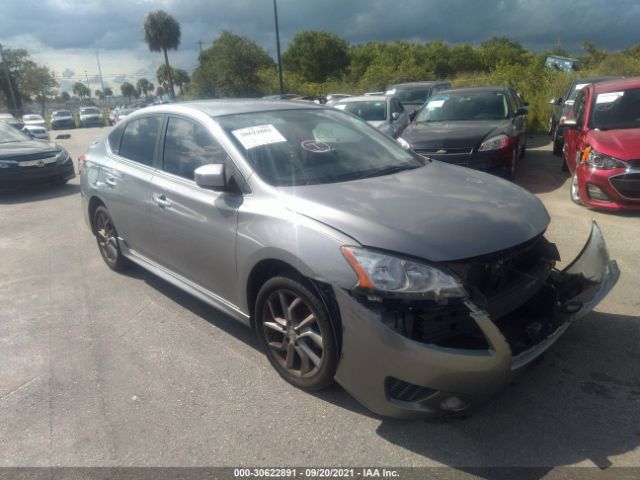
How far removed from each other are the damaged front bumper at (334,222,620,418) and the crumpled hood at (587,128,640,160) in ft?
13.8

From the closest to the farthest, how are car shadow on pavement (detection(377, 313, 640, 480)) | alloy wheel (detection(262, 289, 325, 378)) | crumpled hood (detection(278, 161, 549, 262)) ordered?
car shadow on pavement (detection(377, 313, 640, 480)) → crumpled hood (detection(278, 161, 549, 262)) → alloy wheel (detection(262, 289, 325, 378))

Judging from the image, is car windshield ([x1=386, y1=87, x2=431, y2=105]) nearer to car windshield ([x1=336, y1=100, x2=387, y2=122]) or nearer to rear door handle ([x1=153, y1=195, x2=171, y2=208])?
car windshield ([x1=336, y1=100, x2=387, y2=122])

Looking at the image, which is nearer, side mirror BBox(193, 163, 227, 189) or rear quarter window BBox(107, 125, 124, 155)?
side mirror BBox(193, 163, 227, 189)

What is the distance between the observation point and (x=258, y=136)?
11.3 feet

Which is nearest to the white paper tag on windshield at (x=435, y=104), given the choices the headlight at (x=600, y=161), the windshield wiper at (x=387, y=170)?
the headlight at (x=600, y=161)

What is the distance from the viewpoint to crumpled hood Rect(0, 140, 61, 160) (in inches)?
374

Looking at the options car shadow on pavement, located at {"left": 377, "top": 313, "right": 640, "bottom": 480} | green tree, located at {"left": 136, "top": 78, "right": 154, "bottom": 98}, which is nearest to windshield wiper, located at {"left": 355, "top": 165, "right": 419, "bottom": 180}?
car shadow on pavement, located at {"left": 377, "top": 313, "right": 640, "bottom": 480}

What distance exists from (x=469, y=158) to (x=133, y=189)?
5.07 m

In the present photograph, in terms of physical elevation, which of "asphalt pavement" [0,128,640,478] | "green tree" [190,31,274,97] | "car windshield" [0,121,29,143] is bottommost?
"asphalt pavement" [0,128,640,478]

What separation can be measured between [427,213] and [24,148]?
9882mm

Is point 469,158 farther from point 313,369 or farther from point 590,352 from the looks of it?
point 313,369

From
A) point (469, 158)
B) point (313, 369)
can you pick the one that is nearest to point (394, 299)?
point (313, 369)

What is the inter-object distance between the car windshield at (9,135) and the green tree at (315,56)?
51012mm

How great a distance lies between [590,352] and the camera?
3191 mm
